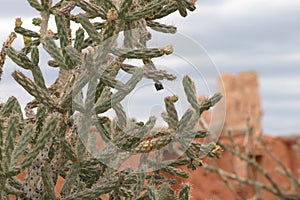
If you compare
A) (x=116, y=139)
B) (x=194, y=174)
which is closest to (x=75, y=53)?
(x=116, y=139)

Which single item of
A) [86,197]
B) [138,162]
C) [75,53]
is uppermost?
[75,53]

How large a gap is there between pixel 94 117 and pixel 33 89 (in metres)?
0.23

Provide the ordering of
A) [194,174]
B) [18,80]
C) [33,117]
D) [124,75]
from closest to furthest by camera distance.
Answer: [18,80] → [124,75] → [33,117] → [194,174]

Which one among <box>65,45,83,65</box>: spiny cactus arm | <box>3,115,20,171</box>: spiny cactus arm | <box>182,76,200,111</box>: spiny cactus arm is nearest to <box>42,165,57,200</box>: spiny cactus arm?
<box>3,115,20,171</box>: spiny cactus arm

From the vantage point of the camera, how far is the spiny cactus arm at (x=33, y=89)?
6.94 ft

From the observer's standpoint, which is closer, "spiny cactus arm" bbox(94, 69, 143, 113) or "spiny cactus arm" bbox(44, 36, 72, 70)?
"spiny cactus arm" bbox(94, 69, 143, 113)

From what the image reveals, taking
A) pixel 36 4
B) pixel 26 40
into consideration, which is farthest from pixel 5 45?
pixel 36 4

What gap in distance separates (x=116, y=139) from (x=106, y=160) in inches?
3.4

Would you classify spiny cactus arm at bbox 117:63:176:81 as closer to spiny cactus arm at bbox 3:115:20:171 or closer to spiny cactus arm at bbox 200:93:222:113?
spiny cactus arm at bbox 200:93:222:113

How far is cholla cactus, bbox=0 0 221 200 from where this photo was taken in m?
2.06

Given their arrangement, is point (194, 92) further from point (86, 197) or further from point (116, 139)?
point (86, 197)

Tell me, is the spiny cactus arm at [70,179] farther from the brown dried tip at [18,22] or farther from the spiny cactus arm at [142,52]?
the brown dried tip at [18,22]

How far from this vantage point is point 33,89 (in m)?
2.15

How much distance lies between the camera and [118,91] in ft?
6.95
